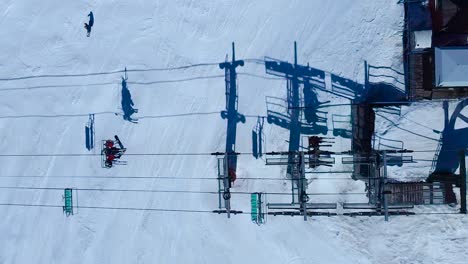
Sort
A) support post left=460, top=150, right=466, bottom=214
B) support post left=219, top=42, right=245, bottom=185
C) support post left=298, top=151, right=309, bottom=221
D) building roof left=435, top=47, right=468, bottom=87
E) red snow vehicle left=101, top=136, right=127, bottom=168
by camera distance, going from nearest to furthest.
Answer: building roof left=435, top=47, right=468, bottom=87 → support post left=460, top=150, right=466, bottom=214 → support post left=298, top=151, right=309, bottom=221 → support post left=219, top=42, right=245, bottom=185 → red snow vehicle left=101, top=136, right=127, bottom=168

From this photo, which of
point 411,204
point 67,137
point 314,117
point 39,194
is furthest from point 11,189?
point 411,204

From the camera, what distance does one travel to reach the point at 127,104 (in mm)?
14484

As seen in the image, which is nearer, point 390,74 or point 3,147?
point 390,74

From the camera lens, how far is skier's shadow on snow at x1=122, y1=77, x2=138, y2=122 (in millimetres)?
14438

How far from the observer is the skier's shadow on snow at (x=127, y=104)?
14438 mm

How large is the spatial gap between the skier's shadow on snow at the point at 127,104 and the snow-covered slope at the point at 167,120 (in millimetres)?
203

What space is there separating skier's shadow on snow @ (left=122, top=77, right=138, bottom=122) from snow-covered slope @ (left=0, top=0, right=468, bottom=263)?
0.20 metres

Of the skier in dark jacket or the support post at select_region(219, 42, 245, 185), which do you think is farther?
the skier in dark jacket

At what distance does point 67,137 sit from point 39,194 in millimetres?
2249

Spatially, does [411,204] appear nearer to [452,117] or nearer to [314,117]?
[452,117]

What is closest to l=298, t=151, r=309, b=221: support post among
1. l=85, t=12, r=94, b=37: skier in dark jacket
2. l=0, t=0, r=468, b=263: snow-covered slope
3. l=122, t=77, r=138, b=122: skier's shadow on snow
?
l=0, t=0, r=468, b=263: snow-covered slope

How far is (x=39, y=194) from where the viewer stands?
592 inches

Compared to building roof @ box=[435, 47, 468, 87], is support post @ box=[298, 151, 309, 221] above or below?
below

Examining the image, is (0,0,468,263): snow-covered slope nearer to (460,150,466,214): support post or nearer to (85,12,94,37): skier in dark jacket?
(85,12,94,37): skier in dark jacket
